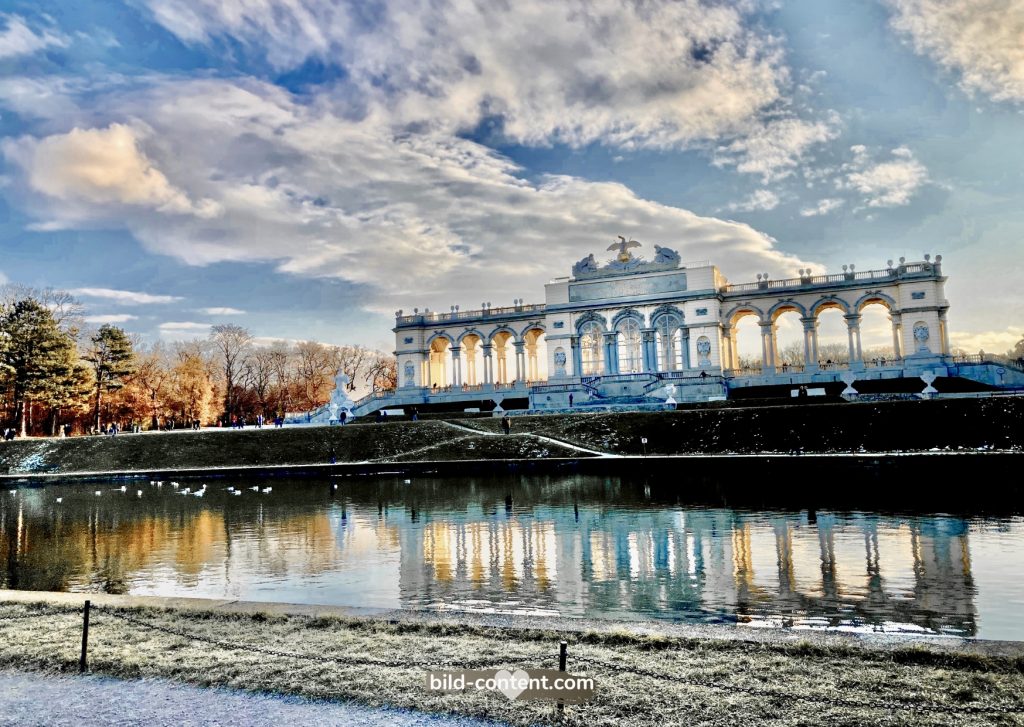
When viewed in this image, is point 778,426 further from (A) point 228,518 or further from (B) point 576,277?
(B) point 576,277

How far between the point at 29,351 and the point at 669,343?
53.2 m

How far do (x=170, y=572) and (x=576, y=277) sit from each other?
186 ft

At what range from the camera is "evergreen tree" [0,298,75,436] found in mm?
59438

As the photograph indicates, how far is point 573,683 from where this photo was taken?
20.5 ft

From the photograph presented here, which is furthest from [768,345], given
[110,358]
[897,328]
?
[110,358]

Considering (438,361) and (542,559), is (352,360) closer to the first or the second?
(438,361)

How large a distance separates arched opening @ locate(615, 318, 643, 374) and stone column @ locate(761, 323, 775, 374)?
413 inches

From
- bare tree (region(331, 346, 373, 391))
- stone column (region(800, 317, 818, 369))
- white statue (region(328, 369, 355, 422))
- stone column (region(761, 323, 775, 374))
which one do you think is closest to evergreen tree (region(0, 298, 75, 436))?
white statue (region(328, 369, 355, 422))

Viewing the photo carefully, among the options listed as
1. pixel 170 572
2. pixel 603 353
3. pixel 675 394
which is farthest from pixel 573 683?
pixel 603 353

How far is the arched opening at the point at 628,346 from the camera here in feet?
216

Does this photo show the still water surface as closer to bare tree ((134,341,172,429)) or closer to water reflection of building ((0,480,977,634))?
water reflection of building ((0,480,977,634))

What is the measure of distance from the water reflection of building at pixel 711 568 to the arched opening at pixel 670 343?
46255 mm

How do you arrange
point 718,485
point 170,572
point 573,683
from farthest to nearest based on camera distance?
1. point 718,485
2. point 170,572
3. point 573,683

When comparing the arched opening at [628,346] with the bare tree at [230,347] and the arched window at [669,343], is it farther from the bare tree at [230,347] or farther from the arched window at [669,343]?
the bare tree at [230,347]
